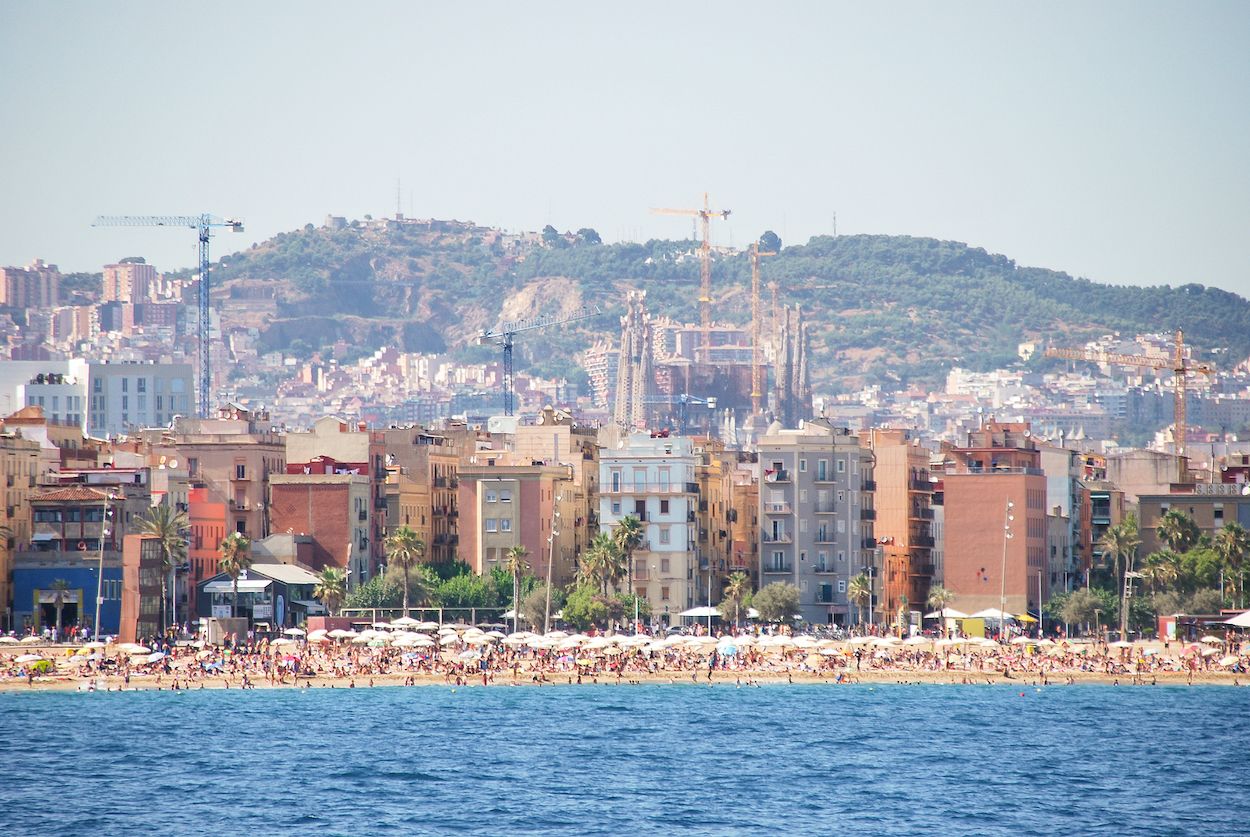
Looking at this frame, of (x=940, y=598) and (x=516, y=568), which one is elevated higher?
(x=516, y=568)

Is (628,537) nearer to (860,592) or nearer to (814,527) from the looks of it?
(814,527)

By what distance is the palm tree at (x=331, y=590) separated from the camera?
128750 millimetres

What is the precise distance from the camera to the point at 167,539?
120875 mm

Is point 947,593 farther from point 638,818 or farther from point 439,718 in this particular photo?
point 638,818

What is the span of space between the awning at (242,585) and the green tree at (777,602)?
1021 inches

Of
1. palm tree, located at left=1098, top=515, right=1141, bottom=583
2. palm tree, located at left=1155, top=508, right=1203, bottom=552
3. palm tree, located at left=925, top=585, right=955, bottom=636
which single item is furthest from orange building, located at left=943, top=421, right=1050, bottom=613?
palm tree, located at left=1155, top=508, right=1203, bottom=552

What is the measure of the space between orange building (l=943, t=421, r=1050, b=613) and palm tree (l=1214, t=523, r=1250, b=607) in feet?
36.4

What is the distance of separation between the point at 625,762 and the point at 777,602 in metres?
48.6

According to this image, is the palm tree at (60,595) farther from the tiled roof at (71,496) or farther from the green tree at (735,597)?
the green tree at (735,597)

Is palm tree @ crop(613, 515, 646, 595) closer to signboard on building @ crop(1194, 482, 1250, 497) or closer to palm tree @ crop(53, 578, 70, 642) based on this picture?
palm tree @ crop(53, 578, 70, 642)

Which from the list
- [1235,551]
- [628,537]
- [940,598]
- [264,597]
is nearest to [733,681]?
[628,537]

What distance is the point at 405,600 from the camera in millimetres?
128125

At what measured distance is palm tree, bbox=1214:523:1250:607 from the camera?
134 m

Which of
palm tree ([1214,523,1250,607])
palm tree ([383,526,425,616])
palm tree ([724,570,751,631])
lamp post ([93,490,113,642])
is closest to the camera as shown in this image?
lamp post ([93,490,113,642])
